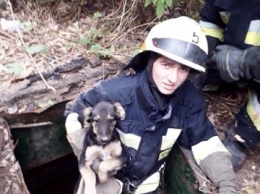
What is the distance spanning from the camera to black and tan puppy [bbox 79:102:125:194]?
9.98 ft

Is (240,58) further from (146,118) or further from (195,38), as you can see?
(146,118)

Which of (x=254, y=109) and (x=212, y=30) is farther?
(x=212, y=30)

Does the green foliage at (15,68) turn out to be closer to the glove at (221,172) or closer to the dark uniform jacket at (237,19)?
the dark uniform jacket at (237,19)

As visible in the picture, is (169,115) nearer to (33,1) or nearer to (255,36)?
(255,36)

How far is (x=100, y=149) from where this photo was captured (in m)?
3.15

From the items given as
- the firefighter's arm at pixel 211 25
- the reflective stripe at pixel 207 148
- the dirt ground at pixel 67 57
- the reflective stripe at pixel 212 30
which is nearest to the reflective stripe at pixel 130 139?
the reflective stripe at pixel 207 148

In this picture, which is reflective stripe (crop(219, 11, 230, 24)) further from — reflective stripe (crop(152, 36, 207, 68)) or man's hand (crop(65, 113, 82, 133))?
man's hand (crop(65, 113, 82, 133))

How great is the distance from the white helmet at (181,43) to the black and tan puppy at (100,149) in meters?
0.52

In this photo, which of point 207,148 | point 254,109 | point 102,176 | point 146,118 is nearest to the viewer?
point 102,176

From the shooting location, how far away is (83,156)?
320cm

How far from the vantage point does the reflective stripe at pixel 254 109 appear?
3.71 meters

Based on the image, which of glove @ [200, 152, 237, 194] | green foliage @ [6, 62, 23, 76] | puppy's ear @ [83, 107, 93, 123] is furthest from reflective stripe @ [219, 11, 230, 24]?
green foliage @ [6, 62, 23, 76]

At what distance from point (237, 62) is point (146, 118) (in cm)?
93

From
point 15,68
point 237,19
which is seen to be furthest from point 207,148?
point 15,68
